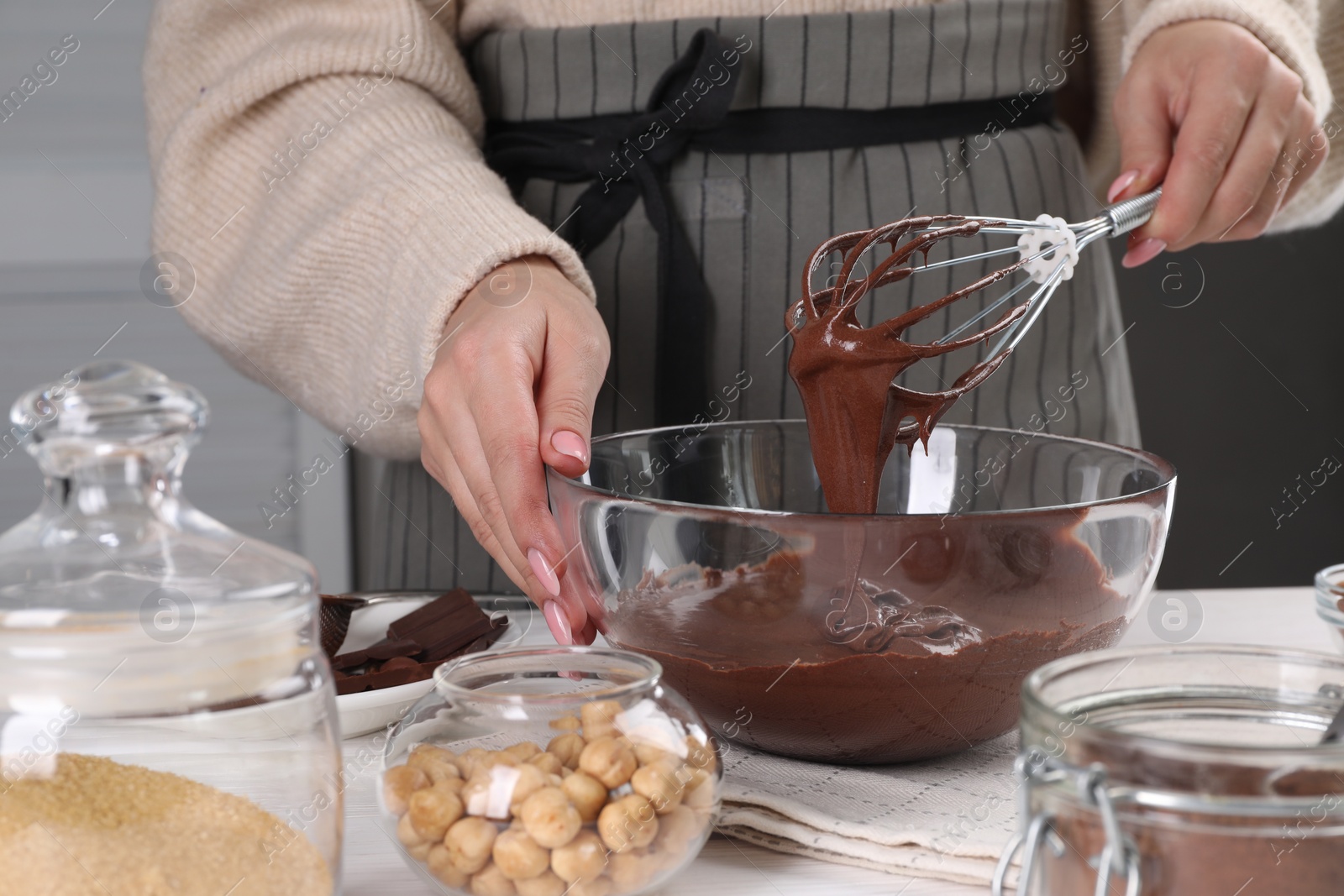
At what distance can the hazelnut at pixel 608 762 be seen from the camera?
1.53 feet

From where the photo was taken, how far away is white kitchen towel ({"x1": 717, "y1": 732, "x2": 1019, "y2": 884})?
532 mm

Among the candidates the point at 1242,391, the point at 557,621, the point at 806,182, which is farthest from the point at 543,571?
the point at 1242,391

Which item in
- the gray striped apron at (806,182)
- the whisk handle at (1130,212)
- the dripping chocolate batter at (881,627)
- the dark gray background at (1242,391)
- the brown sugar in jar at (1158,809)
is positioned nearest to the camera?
the brown sugar in jar at (1158,809)

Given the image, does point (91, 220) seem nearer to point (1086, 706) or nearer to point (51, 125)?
point (51, 125)

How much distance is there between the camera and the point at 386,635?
0.83m

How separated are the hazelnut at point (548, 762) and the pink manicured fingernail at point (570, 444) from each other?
0.25 metres

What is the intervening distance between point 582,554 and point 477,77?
62cm

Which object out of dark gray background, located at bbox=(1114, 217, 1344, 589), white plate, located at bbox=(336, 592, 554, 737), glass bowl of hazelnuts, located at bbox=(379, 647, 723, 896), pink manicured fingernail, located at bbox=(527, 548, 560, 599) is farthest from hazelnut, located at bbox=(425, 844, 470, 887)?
dark gray background, located at bbox=(1114, 217, 1344, 589)

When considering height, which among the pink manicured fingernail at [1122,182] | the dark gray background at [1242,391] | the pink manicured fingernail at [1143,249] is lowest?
the dark gray background at [1242,391]

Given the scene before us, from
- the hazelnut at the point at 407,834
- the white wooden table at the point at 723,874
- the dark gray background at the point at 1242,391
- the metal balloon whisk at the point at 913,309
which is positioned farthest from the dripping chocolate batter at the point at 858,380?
the dark gray background at the point at 1242,391

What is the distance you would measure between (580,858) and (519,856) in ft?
0.07

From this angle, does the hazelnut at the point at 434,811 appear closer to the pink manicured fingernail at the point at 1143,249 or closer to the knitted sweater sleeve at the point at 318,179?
the knitted sweater sleeve at the point at 318,179

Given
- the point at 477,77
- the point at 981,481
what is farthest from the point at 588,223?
the point at 981,481

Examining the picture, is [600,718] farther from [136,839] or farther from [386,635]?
[386,635]
